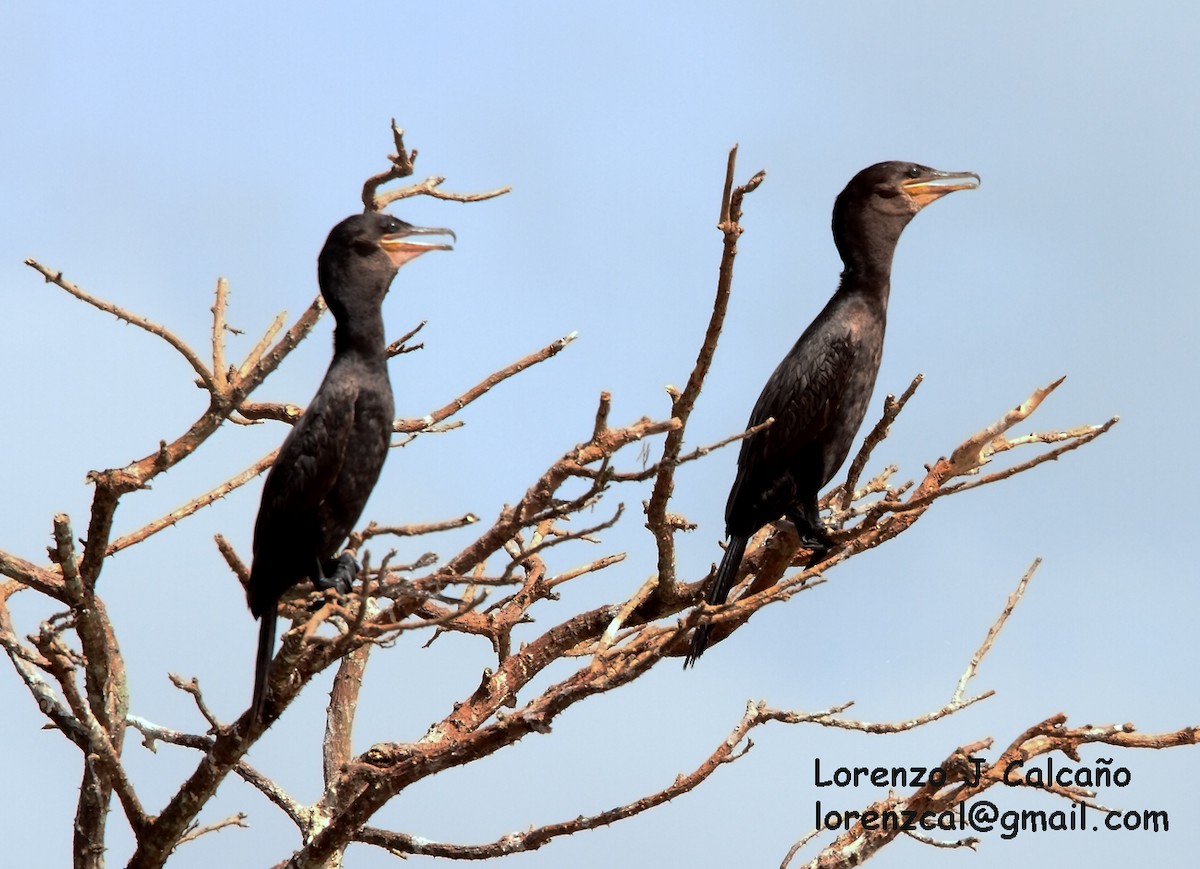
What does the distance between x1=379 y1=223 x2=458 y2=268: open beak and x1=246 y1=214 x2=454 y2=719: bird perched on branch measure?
19 centimetres

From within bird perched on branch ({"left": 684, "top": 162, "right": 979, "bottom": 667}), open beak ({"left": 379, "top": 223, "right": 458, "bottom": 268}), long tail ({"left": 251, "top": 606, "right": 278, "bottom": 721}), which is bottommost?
long tail ({"left": 251, "top": 606, "right": 278, "bottom": 721})

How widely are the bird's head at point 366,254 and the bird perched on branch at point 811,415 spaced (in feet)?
4.88

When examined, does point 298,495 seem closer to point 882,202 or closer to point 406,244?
point 406,244

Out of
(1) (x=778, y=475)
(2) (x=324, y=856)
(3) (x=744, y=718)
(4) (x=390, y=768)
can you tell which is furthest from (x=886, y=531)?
(2) (x=324, y=856)

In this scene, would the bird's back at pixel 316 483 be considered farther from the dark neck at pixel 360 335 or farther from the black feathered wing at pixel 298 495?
the dark neck at pixel 360 335

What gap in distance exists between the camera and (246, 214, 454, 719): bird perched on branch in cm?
522

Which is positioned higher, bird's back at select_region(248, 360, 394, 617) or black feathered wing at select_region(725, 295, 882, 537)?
black feathered wing at select_region(725, 295, 882, 537)

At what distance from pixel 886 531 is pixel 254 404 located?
114 inches

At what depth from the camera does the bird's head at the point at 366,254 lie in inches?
219

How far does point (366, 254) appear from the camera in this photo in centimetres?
561

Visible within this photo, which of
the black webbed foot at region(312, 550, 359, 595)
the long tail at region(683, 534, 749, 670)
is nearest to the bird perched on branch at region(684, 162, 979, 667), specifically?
the long tail at region(683, 534, 749, 670)

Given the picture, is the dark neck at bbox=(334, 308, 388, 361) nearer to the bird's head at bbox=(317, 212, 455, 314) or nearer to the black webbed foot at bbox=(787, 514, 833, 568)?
the bird's head at bbox=(317, 212, 455, 314)

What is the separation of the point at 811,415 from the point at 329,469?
1.96 metres

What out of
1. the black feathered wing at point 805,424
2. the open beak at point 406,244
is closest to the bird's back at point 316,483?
the open beak at point 406,244
